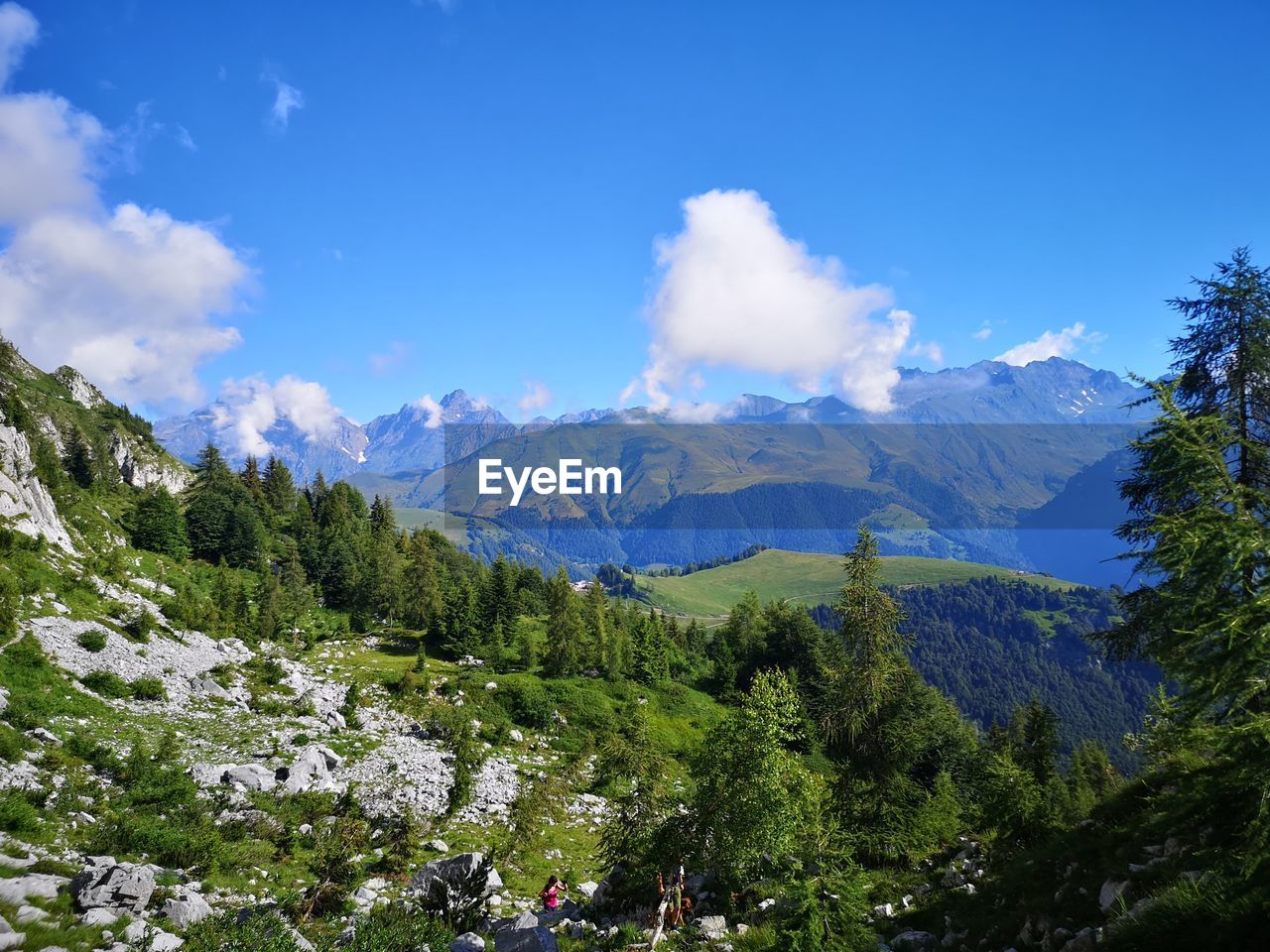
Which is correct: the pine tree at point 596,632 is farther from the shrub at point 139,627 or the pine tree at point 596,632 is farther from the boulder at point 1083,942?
the boulder at point 1083,942

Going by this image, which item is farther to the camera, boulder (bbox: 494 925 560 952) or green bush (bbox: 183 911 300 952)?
boulder (bbox: 494 925 560 952)

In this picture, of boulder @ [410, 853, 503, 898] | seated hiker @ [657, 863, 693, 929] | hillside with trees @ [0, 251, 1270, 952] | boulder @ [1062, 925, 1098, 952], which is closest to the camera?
boulder @ [1062, 925, 1098, 952]

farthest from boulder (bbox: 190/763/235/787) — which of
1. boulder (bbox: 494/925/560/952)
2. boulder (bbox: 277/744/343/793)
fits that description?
boulder (bbox: 494/925/560/952)

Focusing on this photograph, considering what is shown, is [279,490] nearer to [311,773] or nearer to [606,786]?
[606,786]

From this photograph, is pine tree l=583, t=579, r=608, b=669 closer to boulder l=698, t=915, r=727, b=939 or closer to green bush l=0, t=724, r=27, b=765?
boulder l=698, t=915, r=727, b=939

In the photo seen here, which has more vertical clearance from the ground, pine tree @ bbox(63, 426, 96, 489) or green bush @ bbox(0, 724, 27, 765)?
pine tree @ bbox(63, 426, 96, 489)

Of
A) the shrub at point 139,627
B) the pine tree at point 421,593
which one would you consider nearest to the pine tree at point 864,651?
the shrub at point 139,627

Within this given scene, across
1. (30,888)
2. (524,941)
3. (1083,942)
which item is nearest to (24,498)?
(30,888)
